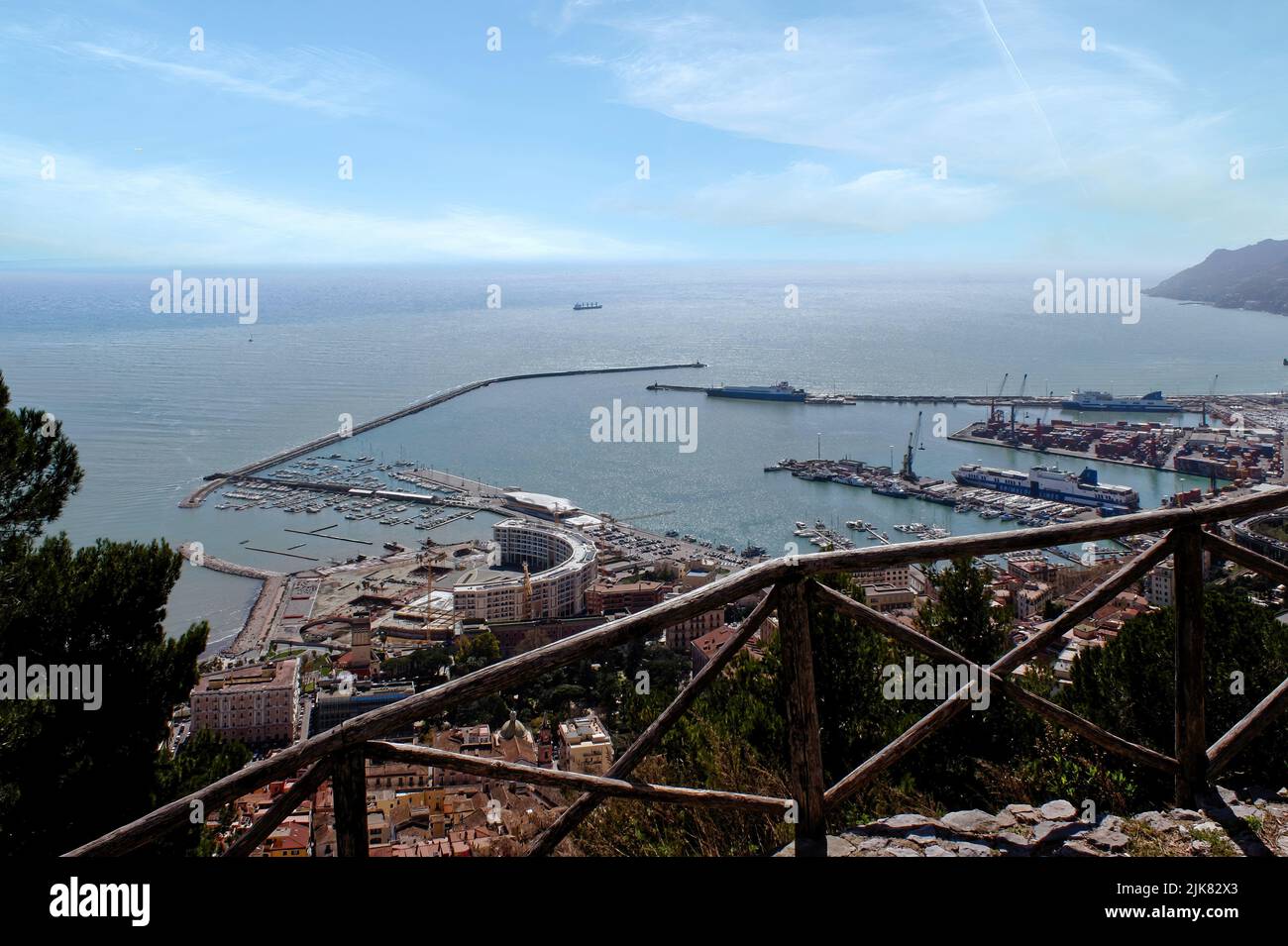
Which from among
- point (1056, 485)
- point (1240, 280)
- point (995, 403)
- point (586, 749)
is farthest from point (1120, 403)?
point (1240, 280)

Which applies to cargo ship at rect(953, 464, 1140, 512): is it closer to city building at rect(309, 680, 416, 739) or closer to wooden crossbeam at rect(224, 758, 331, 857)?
city building at rect(309, 680, 416, 739)

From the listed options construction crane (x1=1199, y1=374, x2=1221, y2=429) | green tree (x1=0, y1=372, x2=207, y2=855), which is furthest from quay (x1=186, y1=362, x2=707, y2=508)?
construction crane (x1=1199, y1=374, x2=1221, y2=429)

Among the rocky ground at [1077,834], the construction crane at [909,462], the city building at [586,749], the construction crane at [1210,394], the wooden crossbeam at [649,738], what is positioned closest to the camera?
the wooden crossbeam at [649,738]

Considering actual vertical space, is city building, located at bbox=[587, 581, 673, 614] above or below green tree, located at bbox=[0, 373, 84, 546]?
below

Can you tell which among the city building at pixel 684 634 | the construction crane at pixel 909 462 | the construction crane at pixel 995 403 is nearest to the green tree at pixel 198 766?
the city building at pixel 684 634

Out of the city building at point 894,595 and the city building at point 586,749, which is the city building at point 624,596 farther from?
the city building at point 586,749

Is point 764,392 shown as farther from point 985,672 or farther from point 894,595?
point 985,672
